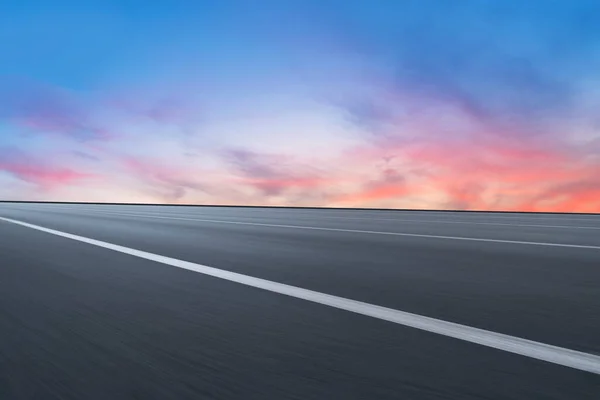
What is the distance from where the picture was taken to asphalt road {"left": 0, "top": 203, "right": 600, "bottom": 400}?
6.03 ft

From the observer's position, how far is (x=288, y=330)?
8.50 feet

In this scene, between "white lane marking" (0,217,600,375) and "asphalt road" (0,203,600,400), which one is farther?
"white lane marking" (0,217,600,375)

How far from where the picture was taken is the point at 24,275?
4.51 meters

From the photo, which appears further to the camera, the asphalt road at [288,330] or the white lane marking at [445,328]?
the white lane marking at [445,328]

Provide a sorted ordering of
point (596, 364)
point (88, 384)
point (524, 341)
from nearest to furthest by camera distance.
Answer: point (88, 384)
point (596, 364)
point (524, 341)

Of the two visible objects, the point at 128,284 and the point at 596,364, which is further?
the point at 128,284

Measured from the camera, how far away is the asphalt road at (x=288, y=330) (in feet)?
6.03

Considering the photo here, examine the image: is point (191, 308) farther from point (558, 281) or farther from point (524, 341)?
point (558, 281)

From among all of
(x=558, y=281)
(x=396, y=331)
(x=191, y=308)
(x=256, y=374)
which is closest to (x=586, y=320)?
(x=396, y=331)

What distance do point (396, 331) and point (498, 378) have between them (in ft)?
2.29

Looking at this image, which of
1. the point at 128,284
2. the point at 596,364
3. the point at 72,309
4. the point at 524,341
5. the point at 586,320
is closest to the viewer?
the point at 596,364

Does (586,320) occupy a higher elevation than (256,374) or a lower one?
higher

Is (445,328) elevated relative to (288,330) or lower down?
elevated

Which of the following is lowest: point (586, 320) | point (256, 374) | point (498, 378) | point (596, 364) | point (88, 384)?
point (88, 384)
